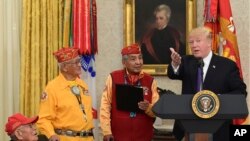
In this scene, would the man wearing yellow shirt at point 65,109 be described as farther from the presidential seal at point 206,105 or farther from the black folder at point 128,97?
the presidential seal at point 206,105

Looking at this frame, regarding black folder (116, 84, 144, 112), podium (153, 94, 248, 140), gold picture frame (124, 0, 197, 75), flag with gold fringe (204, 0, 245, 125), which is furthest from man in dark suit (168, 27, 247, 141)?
gold picture frame (124, 0, 197, 75)

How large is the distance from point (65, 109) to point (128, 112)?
0.62 metres

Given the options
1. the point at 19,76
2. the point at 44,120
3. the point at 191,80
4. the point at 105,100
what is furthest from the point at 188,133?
the point at 19,76

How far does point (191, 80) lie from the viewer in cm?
314

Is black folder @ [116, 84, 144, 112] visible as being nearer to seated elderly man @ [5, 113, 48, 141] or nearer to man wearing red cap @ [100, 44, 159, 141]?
man wearing red cap @ [100, 44, 159, 141]

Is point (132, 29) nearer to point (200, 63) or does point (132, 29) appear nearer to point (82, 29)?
point (82, 29)

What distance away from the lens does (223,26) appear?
4652 mm

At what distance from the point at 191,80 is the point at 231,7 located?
2167mm

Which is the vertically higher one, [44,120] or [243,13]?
[243,13]

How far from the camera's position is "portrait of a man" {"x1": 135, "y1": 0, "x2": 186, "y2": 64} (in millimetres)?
5238

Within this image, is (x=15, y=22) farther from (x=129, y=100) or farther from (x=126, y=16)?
(x=129, y=100)

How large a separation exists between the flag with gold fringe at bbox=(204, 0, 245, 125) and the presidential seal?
8.80 feet

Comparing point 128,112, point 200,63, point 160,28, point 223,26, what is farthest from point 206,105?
point 160,28

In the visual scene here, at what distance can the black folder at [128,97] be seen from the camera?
12.3ft
